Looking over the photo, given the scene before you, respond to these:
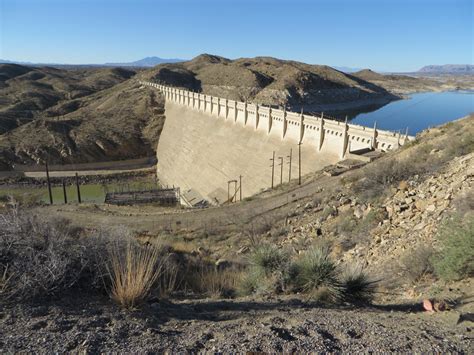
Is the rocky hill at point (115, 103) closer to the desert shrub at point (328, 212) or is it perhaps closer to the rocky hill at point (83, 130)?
the rocky hill at point (83, 130)

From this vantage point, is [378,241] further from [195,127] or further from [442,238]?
[195,127]

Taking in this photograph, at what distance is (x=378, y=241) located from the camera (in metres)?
10.4

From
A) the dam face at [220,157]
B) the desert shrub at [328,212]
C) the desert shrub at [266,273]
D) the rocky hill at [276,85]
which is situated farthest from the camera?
the rocky hill at [276,85]

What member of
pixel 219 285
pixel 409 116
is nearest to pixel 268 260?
pixel 219 285

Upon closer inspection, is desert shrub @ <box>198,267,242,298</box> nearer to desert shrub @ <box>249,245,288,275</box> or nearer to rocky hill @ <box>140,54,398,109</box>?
desert shrub @ <box>249,245,288,275</box>

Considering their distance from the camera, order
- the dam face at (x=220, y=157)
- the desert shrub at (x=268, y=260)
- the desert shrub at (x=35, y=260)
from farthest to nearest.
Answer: the dam face at (x=220, y=157) → the desert shrub at (x=268, y=260) → the desert shrub at (x=35, y=260)

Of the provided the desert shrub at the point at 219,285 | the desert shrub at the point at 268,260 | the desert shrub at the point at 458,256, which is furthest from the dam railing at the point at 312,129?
the desert shrub at the point at 219,285

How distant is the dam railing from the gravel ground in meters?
21.2

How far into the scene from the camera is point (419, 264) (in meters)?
7.66

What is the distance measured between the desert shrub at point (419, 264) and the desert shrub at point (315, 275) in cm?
204

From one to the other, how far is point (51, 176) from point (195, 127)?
23.2 metres

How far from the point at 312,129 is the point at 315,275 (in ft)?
84.0

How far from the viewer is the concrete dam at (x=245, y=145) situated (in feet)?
93.6

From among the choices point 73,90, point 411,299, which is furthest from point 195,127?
point 73,90
